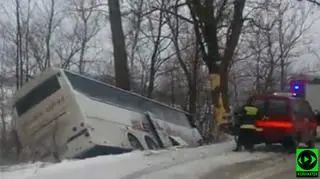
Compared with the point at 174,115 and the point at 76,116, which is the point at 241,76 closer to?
the point at 174,115

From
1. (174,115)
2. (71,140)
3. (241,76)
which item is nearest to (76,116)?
(71,140)

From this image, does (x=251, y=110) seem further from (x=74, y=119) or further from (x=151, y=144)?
(x=74, y=119)

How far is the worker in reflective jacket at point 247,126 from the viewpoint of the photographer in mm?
19984

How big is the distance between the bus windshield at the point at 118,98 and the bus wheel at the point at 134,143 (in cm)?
103

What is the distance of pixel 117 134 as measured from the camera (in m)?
18.4

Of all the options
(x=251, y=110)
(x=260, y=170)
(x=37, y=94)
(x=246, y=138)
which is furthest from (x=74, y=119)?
(x=251, y=110)

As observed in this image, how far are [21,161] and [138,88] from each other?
2806 centimetres

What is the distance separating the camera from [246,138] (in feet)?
66.3

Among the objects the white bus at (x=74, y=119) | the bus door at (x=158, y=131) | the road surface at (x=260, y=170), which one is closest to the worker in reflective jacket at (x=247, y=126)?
the road surface at (x=260, y=170)

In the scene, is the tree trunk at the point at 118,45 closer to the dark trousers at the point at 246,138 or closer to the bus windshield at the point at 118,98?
the bus windshield at the point at 118,98

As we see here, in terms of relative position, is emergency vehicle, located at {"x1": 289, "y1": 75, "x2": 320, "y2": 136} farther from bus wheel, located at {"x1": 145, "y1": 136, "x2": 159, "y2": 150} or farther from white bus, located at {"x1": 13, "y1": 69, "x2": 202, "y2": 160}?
white bus, located at {"x1": 13, "y1": 69, "x2": 202, "y2": 160}

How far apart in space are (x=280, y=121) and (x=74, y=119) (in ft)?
20.7

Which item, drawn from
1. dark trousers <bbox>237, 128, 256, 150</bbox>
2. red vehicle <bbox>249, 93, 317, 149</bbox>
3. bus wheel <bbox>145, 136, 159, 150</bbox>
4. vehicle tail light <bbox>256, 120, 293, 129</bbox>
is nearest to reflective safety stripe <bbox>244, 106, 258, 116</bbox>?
red vehicle <bbox>249, 93, 317, 149</bbox>

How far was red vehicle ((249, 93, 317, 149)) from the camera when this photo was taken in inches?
778
